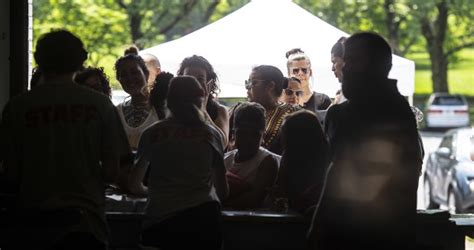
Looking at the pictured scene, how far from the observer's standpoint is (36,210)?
4992 millimetres

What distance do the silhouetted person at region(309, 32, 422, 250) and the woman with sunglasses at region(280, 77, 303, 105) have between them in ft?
11.0

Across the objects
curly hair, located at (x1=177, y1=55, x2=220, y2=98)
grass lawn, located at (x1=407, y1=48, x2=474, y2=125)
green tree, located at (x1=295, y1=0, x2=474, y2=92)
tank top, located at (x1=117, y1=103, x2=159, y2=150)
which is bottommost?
tank top, located at (x1=117, y1=103, x2=159, y2=150)

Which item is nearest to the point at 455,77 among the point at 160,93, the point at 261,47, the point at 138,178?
the point at 261,47

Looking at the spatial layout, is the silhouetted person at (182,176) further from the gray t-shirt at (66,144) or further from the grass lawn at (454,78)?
the grass lawn at (454,78)

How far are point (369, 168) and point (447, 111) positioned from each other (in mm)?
35058

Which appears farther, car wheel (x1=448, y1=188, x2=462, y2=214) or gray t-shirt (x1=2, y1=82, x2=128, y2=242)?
car wheel (x1=448, y1=188, x2=462, y2=214)

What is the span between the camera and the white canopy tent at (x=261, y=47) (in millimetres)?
10719

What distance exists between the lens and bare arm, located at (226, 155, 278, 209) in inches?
252

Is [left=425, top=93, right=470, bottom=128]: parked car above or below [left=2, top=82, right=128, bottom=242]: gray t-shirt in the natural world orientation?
above

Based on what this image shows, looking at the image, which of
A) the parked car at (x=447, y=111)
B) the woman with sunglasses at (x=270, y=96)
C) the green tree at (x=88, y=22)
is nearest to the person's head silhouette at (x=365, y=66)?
the woman with sunglasses at (x=270, y=96)

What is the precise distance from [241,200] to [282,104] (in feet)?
5.24

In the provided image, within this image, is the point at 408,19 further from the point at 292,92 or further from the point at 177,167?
the point at 177,167

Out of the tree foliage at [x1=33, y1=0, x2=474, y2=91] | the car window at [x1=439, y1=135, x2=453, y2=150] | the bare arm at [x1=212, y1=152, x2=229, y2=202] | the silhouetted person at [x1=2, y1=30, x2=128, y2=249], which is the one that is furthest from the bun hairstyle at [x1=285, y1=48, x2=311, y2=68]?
the tree foliage at [x1=33, y1=0, x2=474, y2=91]

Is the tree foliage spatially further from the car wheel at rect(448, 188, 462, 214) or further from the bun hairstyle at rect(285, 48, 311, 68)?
the bun hairstyle at rect(285, 48, 311, 68)
